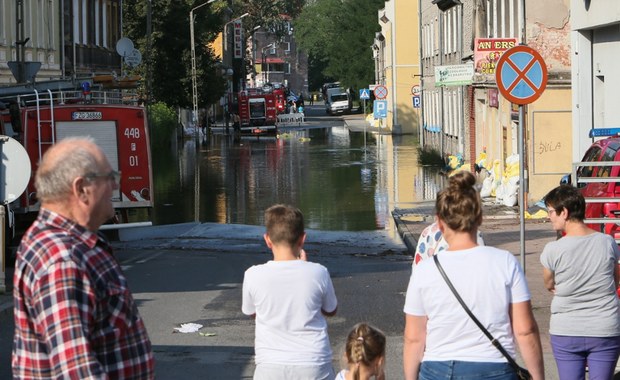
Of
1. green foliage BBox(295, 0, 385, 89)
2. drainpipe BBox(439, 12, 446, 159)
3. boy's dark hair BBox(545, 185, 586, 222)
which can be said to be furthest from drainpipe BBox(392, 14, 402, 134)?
boy's dark hair BBox(545, 185, 586, 222)

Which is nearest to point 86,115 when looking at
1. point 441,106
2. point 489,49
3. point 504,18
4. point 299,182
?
point 489,49

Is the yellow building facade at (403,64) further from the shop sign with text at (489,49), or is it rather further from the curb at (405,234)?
the curb at (405,234)

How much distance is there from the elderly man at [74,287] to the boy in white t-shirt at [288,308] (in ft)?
5.42

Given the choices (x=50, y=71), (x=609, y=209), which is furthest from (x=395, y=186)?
(x=609, y=209)

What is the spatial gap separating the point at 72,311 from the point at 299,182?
2927 centimetres

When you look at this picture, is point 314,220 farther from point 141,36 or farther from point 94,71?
point 141,36

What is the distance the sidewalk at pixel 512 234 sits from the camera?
12.7m

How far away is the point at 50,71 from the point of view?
38031 mm

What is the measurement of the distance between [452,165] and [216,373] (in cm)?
2585

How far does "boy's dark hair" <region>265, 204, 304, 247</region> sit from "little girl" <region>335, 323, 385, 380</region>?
1.93 feet

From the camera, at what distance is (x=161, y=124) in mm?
50125

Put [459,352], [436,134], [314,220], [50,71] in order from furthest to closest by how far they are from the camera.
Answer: [436,134] < [50,71] < [314,220] < [459,352]

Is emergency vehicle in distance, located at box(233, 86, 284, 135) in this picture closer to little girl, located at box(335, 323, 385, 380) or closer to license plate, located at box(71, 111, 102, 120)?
license plate, located at box(71, 111, 102, 120)

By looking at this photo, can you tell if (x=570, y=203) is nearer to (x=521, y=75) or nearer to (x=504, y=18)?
(x=521, y=75)
